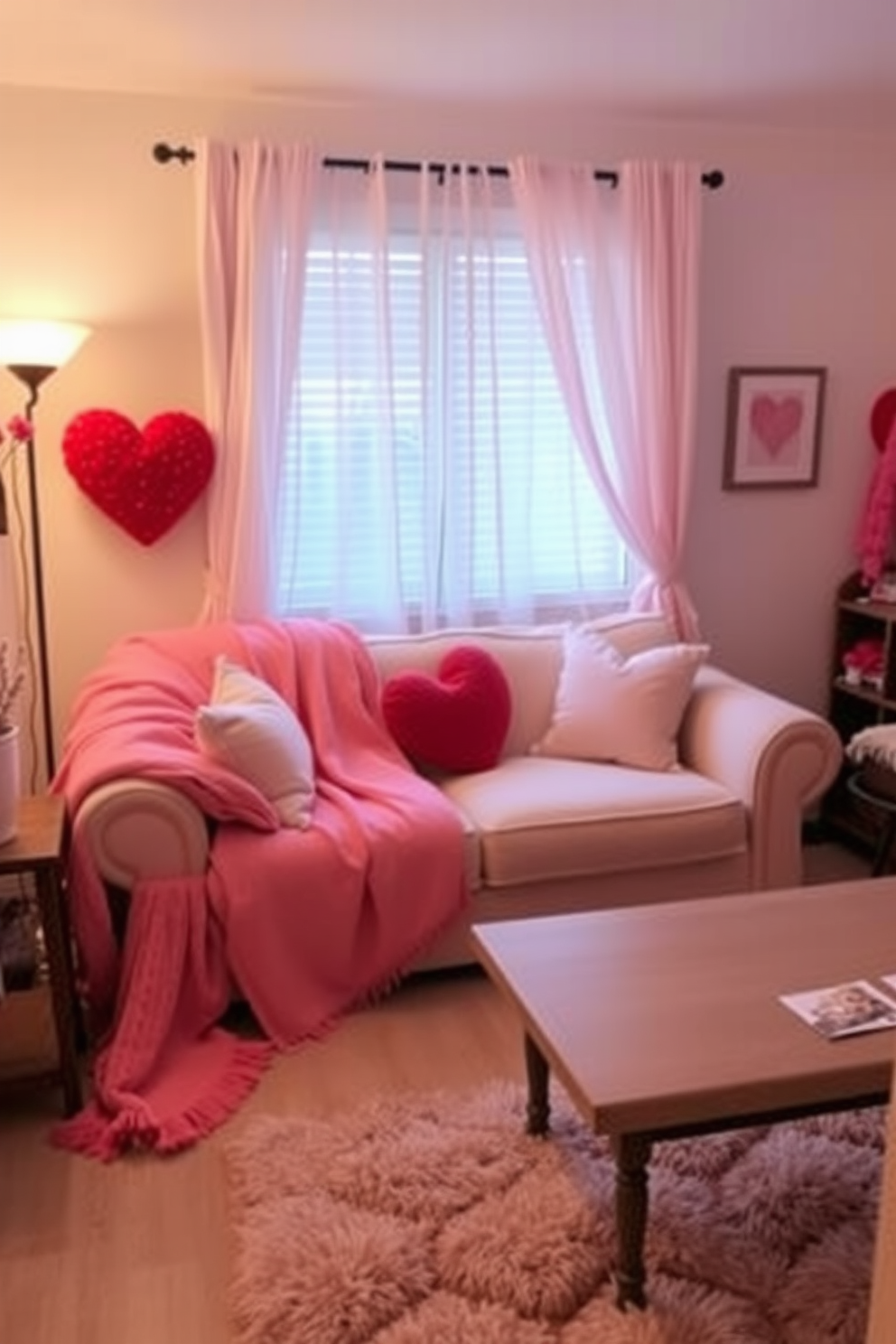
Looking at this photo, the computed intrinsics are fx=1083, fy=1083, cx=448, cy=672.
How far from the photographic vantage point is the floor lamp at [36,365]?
108 inches

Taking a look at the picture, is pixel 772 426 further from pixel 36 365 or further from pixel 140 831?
pixel 140 831

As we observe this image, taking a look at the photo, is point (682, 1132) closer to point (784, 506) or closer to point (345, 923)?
point (345, 923)

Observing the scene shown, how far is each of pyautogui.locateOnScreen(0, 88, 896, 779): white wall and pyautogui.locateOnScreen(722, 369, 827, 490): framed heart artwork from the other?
1.9 inches

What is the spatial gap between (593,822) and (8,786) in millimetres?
1353

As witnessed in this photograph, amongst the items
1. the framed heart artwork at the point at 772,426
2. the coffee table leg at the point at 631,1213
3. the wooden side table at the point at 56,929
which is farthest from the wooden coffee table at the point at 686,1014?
the framed heart artwork at the point at 772,426

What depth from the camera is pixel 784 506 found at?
12.2 feet

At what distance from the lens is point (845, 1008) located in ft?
5.71

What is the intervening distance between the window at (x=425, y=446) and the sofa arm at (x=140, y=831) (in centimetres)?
106

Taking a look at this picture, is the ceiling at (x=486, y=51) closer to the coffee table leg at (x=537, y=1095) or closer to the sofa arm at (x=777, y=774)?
the sofa arm at (x=777, y=774)

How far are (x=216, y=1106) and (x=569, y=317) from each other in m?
2.38

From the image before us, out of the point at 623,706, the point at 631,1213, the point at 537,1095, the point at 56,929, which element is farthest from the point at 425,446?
the point at 631,1213

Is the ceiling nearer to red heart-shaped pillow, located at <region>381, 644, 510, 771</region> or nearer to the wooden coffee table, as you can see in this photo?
red heart-shaped pillow, located at <region>381, 644, 510, 771</region>

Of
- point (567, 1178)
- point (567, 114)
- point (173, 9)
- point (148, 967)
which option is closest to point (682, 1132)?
point (567, 1178)

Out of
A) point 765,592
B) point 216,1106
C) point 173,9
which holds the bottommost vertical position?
point 216,1106
